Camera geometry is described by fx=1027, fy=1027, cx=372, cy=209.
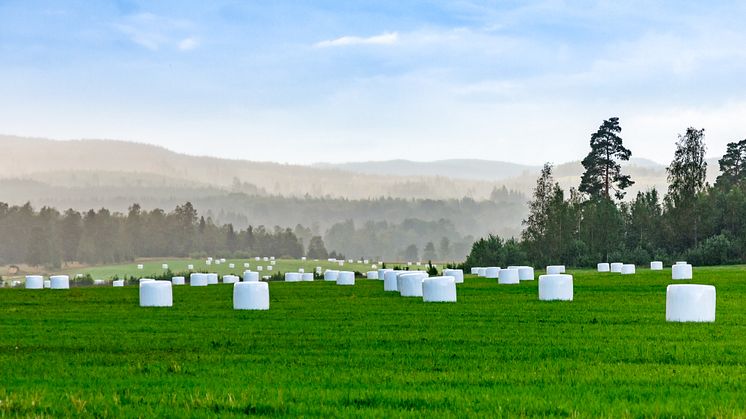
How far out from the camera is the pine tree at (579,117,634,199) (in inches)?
4943

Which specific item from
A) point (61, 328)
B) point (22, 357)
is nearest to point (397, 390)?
point (22, 357)

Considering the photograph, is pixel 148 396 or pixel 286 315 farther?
pixel 286 315

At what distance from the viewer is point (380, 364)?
17.2 metres

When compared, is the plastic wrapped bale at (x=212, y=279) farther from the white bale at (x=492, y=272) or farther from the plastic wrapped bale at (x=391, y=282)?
the plastic wrapped bale at (x=391, y=282)

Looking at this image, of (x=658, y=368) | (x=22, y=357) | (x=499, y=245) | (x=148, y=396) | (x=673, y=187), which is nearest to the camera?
(x=148, y=396)

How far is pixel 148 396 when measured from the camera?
13625 millimetres

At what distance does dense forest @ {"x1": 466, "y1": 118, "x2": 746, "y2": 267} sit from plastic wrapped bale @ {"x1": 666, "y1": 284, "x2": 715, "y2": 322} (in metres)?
71.6

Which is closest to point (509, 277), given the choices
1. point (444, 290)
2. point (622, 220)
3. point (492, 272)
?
point (492, 272)

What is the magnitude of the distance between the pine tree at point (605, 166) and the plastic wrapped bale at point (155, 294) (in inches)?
3755

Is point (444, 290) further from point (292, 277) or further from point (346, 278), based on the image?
point (292, 277)

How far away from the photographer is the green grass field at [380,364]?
1288 centimetres

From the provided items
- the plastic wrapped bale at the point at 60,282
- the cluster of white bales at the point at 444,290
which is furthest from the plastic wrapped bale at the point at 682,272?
the plastic wrapped bale at the point at 60,282

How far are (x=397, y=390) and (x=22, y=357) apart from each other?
841cm

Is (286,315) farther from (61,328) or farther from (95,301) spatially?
(95,301)
